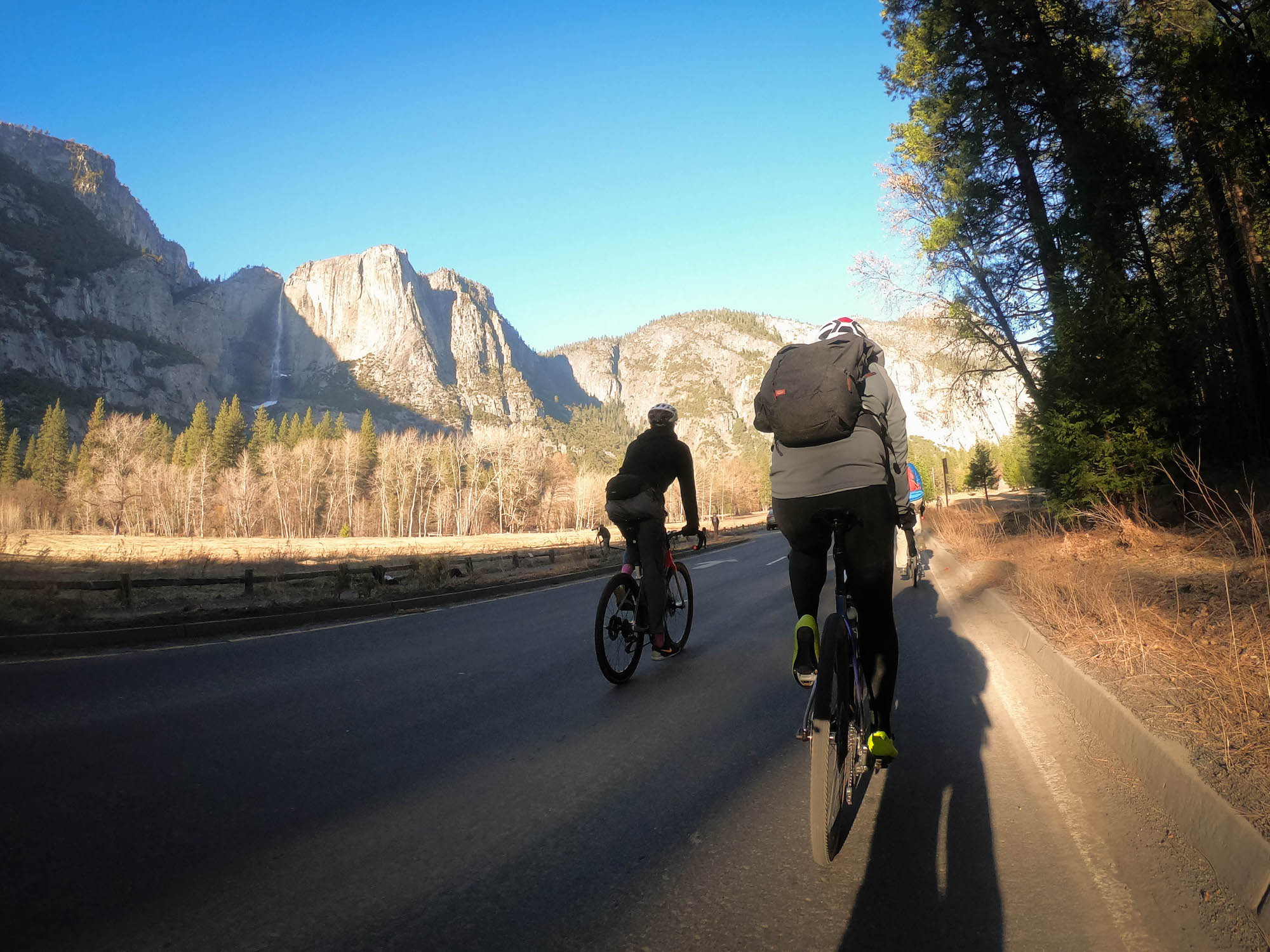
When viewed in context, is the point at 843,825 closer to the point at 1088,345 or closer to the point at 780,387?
the point at 780,387

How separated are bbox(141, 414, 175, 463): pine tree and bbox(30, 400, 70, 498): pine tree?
382 inches

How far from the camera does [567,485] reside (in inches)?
4080

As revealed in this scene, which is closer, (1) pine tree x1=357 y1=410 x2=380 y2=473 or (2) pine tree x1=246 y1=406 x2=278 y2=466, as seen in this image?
(2) pine tree x1=246 y1=406 x2=278 y2=466

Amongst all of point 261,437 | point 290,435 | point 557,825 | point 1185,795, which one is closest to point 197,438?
point 261,437

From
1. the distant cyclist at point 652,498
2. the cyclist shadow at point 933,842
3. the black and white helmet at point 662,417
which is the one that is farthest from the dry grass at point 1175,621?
the black and white helmet at point 662,417

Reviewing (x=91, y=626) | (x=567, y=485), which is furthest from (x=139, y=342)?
(x=91, y=626)

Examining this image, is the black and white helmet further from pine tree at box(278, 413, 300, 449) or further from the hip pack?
pine tree at box(278, 413, 300, 449)

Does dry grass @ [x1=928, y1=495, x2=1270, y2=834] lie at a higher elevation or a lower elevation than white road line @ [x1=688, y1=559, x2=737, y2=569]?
higher

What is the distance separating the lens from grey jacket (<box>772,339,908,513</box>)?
303 cm

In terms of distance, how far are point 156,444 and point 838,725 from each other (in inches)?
4746

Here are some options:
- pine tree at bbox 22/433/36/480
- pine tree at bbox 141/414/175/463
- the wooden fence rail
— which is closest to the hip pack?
the wooden fence rail

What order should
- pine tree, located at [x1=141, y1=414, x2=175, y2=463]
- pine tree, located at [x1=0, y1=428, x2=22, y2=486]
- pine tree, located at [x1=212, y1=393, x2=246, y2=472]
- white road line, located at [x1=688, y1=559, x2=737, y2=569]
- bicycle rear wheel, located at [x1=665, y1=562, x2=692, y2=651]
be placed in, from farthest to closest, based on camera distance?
pine tree, located at [x1=212, y1=393, x2=246, y2=472] → pine tree, located at [x1=141, y1=414, x2=175, y2=463] → pine tree, located at [x1=0, y1=428, x2=22, y2=486] → white road line, located at [x1=688, y1=559, x2=737, y2=569] → bicycle rear wheel, located at [x1=665, y1=562, x2=692, y2=651]

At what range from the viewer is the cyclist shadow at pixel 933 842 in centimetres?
213

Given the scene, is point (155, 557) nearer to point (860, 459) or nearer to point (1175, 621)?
point (860, 459)
